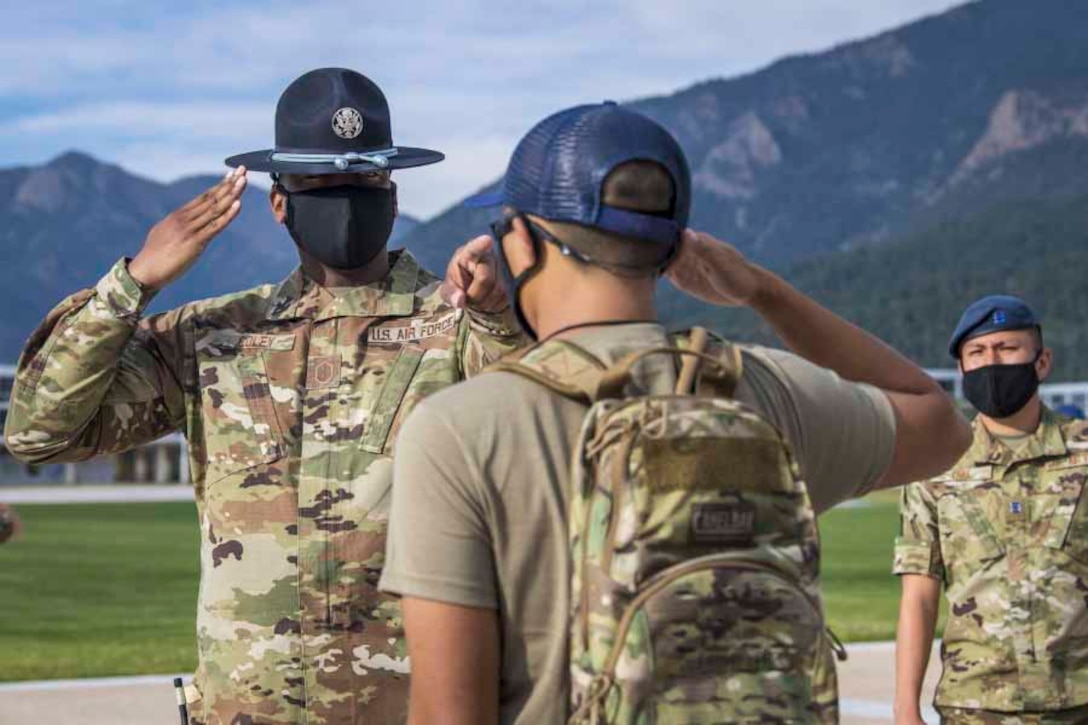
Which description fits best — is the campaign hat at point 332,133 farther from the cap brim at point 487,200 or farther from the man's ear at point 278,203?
the cap brim at point 487,200

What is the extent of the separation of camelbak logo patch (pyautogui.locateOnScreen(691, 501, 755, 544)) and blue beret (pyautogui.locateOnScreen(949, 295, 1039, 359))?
3573 millimetres

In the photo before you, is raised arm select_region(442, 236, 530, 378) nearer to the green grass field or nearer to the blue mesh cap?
the blue mesh cap

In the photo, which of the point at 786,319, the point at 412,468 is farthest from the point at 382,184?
the point at 412,468

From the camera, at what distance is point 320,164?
3.78m

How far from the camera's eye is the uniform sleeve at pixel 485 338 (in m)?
3.50

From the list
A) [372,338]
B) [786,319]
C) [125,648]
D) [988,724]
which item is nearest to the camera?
[786,319]

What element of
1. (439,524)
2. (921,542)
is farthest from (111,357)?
(921,542)

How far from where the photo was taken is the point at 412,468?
2.12m

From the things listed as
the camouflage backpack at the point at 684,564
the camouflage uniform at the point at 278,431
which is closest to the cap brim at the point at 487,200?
the camouflage backpack at the point at 684,564

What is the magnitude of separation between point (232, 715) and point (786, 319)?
1715 millimetres

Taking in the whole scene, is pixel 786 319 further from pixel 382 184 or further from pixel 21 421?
pixel 21 421

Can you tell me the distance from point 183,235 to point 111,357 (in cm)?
31

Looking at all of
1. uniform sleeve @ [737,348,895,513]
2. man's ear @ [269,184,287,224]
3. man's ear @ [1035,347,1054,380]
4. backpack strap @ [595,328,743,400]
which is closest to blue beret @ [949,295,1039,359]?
man's ear @ [1035,347,1054,380]

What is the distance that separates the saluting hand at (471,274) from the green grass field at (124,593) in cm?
946
